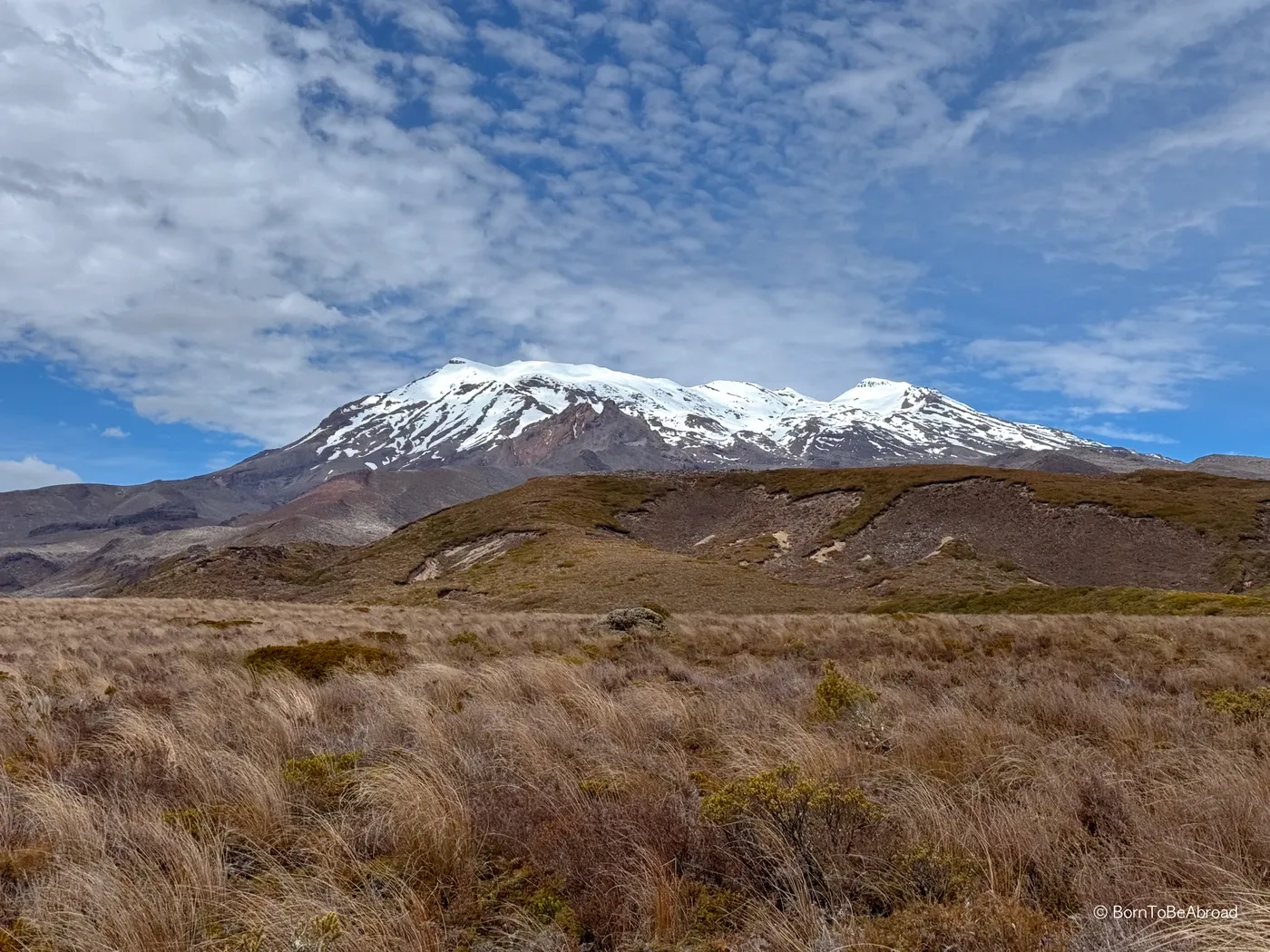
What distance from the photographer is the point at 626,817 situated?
15.4ft

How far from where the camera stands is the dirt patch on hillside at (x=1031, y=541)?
6003 centimetres

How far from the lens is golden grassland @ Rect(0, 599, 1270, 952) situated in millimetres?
3564

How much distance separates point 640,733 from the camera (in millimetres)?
7211

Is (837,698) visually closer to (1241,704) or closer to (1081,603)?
(1241,704)

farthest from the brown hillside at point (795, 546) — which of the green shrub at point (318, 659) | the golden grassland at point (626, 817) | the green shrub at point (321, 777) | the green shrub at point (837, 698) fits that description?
the green shrub at point (321, 777)

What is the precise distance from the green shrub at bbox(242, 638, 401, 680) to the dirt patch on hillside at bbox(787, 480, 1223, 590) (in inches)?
2130

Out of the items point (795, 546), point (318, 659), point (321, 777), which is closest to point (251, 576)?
point (795, 546)

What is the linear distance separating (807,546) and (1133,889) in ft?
232

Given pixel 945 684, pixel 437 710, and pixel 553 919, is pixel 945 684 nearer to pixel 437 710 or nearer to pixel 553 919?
pixel 437 710

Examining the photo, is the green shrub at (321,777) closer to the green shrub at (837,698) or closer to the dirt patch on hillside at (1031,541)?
the green shrub at (837,698)

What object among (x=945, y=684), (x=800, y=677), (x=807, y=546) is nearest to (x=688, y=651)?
(x=800, y=677)

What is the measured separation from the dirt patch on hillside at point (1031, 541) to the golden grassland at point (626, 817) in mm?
57251

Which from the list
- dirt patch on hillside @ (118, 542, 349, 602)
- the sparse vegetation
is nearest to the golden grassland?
the sparse vegetation

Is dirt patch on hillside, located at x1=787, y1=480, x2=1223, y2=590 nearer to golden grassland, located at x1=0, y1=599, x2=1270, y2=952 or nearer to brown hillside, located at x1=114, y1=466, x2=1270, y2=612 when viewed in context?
brown hillside, located at x1=114, y1=466, x2=1270, y2=612
